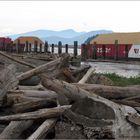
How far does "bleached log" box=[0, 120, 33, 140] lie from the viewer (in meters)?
5.13

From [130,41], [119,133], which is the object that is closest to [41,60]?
[119,133]

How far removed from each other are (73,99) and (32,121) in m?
0.60

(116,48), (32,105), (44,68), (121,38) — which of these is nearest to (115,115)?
(32,105)

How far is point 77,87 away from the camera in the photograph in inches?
213

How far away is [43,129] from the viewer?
4867 millimetres

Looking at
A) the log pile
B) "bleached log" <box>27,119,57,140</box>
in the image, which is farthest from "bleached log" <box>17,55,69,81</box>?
"bleached log" <box>27,119,57,140</box>

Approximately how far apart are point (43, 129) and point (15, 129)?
0.48m

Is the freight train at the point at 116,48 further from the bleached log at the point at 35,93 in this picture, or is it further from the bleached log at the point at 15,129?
the bleached log at the point at 15,129

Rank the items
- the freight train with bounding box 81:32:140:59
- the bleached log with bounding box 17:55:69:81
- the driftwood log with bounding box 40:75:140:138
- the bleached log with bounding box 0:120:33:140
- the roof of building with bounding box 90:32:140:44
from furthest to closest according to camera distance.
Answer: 1. the roof of building with bounding box 90:32:140:44
2. the freight train with bounding box 81:32:140:59
3. the bleached log with bounding box 17:55:69:81
4. the bleached log with bounding box 0:120:33:140
5. the driftwood log with bounding box 40:75:140:138

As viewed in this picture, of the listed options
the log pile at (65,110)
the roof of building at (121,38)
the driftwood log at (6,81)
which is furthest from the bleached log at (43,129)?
the roof of building at (121,38)

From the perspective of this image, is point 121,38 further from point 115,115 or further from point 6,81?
point 115,115

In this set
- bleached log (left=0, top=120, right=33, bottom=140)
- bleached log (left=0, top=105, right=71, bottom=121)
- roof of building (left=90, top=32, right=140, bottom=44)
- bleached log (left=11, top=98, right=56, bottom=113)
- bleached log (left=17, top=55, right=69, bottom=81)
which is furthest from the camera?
roof of building (left=90, top=32, right=140, bottom=44)

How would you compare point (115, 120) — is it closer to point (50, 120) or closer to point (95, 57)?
point (50, 120)

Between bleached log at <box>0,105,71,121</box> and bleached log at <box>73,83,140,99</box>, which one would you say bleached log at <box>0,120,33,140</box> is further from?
bleached log at <box>73,83,140,99</box>
